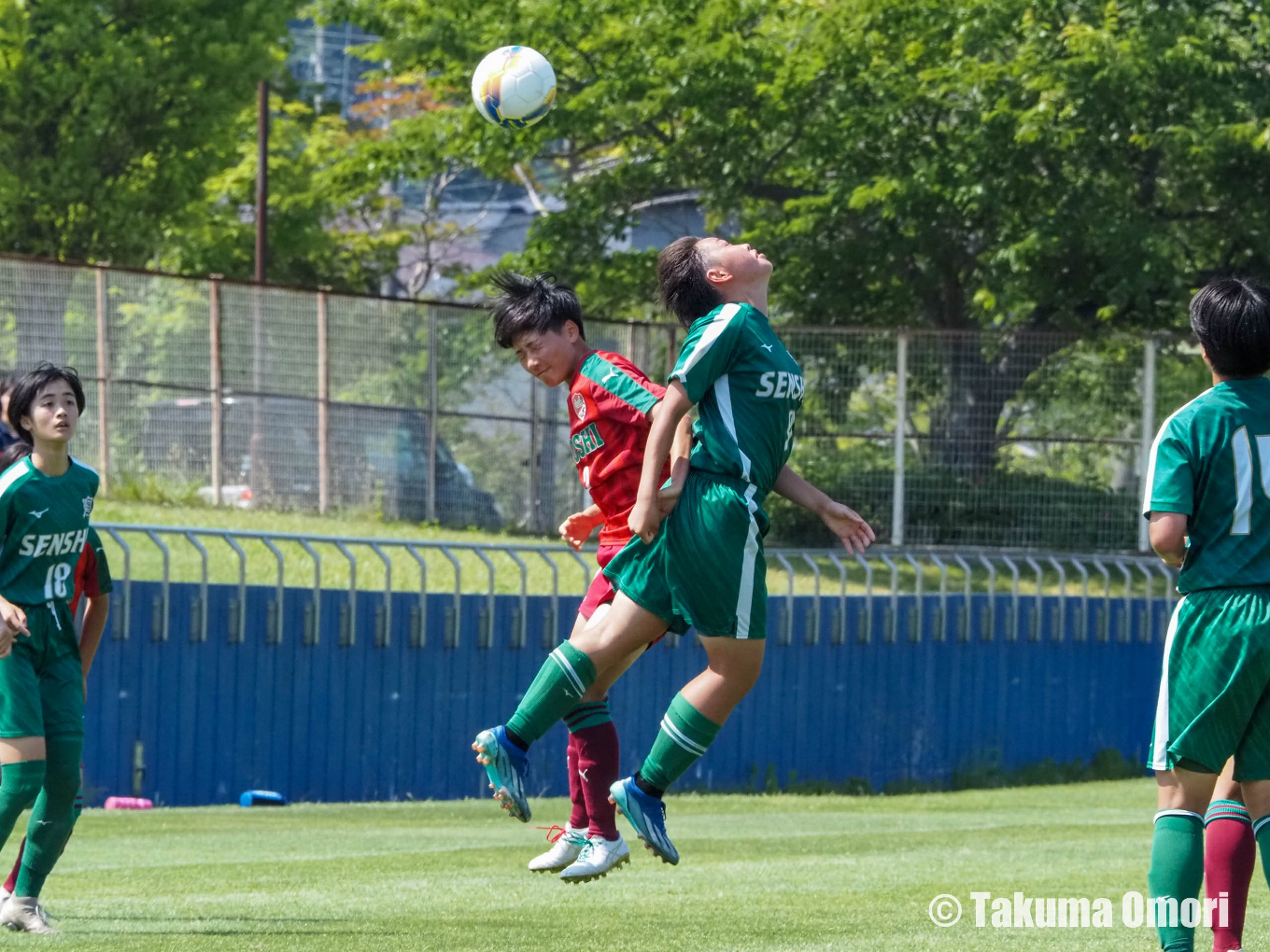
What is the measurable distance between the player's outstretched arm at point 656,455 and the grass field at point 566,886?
1.93 metres

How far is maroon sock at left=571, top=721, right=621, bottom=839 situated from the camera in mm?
6520

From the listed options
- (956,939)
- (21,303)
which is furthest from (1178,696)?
(21,303)

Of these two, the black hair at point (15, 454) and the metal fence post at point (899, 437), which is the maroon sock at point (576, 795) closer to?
the black hair at point (15, 454)

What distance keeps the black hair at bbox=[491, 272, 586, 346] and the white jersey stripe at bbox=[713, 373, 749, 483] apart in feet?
2.53

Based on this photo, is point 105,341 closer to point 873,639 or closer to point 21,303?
point 21,303

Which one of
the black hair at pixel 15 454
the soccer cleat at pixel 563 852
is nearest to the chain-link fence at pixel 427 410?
the black hair at pixel 15 454

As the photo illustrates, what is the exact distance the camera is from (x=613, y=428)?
6477mm

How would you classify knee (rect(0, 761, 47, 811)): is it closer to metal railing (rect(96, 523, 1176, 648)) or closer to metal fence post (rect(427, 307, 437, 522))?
metal railing (rect(96, 523, 1176, 648))

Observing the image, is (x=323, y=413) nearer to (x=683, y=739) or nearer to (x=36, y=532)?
(x=36, y=532)

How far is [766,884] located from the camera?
983 cm

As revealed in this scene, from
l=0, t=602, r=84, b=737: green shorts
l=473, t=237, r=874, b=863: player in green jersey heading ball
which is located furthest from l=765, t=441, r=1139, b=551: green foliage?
l=473, t=237, r=874, b=863: player in green jersey heading ball

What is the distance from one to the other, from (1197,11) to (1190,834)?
64.3 ft

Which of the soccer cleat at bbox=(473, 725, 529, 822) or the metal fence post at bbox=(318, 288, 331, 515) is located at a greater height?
the metal fence post at bbox=(318, 288, 331, 515)

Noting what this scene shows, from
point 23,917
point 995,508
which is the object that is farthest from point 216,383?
point 23,917
